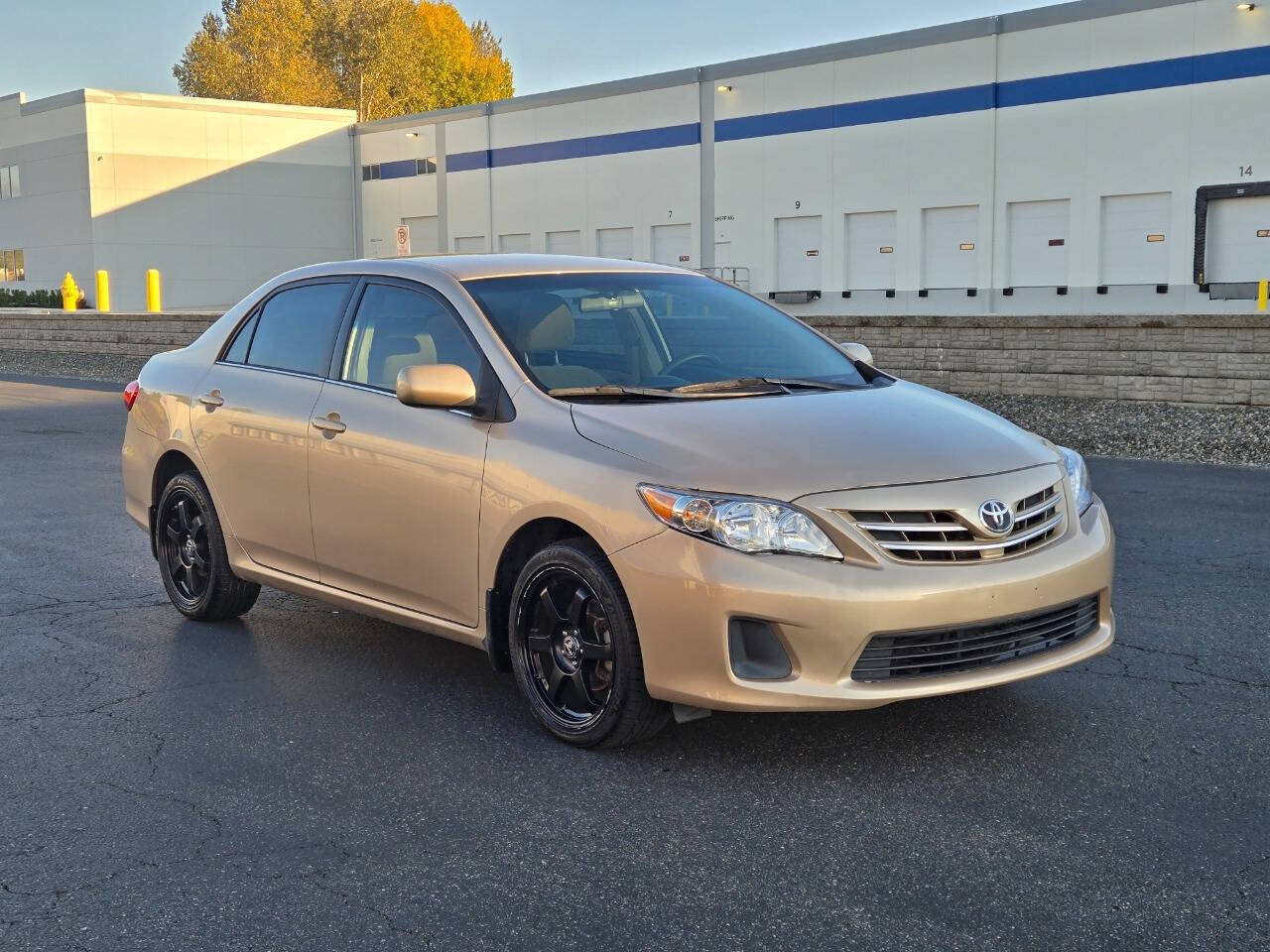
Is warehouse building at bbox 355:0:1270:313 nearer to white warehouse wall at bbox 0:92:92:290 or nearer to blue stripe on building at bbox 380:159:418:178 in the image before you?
blue stripe on building at bbox 380:159:418:178

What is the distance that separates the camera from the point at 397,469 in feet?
16.9

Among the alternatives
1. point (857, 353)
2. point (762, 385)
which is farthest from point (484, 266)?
point (857, 353)

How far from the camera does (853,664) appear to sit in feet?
13.6

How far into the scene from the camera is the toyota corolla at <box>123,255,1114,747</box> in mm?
4152

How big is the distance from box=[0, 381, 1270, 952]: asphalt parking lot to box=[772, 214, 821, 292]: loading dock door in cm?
3352

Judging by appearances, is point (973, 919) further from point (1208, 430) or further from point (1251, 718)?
point (1208, 430)

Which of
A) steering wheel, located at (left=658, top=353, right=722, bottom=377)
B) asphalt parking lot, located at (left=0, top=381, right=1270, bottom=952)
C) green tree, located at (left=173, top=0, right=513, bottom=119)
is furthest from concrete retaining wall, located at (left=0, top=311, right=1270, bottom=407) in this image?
green tree, located at (left=173, top=0, right=513, bottom=119)

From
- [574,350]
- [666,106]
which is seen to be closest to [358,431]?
[574,350]

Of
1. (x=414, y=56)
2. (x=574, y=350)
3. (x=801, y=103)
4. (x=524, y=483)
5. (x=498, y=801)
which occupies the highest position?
(x=414, y=56)

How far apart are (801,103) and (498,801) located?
36657mm

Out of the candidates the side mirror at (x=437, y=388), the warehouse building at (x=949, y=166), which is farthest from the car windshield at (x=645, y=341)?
the warehouse building at (x=949, y=166)

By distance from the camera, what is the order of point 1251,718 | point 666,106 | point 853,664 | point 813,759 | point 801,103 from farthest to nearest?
point 666,106 → point 801,103 → point 1251,718 → point 813,759 → point 853,664

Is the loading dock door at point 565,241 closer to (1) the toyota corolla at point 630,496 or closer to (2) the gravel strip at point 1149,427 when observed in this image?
(2) the gravel strip at point 1149,427

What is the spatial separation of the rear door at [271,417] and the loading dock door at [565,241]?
39.7m
